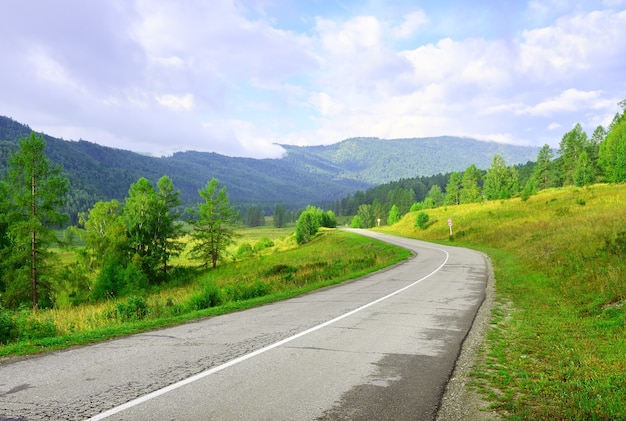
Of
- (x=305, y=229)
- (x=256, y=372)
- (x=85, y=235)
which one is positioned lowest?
(x=256, y=372)

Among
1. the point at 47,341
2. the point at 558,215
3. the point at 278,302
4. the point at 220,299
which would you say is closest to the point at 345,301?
the point at 278,302

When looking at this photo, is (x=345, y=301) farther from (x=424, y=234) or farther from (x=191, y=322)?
(x=424, y=234)

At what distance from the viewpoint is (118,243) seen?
118 ft

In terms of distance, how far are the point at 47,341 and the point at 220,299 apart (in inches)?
265

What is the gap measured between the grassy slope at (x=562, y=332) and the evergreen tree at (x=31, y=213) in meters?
29.5

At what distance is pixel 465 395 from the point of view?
5.14m

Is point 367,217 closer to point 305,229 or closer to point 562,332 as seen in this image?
point 305,229

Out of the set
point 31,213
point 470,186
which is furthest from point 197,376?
point 470,186

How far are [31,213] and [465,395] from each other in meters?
30.9

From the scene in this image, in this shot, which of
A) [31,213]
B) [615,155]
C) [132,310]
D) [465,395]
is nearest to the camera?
[465,395]

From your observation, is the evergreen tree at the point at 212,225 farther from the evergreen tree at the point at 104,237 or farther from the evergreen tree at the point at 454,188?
the evergreen tree at the point at 454,188

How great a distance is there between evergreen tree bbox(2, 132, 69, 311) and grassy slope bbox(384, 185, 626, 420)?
29524 mm

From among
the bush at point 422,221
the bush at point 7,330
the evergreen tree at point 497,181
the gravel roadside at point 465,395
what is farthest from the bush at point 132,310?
the evergreen tree at point 497,181

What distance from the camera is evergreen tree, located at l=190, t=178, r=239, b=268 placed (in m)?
50.2
